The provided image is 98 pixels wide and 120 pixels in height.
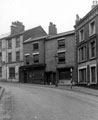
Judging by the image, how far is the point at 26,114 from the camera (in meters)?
10.9

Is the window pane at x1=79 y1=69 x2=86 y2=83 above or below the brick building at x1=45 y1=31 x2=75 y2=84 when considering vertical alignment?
below

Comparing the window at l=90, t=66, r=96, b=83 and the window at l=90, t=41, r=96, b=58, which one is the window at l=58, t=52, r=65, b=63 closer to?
the window at l=90, t=41, r=96, b=58

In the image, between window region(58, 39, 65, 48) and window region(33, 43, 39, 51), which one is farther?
window region(33, 43, 39, 51)

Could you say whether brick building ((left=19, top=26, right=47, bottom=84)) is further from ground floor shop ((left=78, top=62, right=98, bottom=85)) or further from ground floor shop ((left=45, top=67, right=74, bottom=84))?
ground floor shop ((left=78, top=62, right=98, bottom=85))

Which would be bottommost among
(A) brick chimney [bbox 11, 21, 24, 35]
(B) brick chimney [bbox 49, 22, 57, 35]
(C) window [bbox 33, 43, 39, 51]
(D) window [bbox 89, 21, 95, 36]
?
(C) window [bbox 33, 43, 39, 51]

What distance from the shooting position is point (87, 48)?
3016 centimetres

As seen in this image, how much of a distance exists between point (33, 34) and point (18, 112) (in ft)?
118

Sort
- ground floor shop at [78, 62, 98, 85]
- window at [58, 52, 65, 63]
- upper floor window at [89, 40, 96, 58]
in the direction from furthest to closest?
window at [58, 52, 65, 63] → upper floor window at [89, 40, 96, 58] → ground floor shop at [78, 62, 98, 85]

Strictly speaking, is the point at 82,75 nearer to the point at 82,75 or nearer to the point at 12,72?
the point at 82,75

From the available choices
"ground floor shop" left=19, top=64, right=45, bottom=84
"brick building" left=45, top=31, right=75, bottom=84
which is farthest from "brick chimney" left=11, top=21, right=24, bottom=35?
"brick building" left=45, top=31, right=75, bottom=84

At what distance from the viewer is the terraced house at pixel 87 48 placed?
27.8 metres

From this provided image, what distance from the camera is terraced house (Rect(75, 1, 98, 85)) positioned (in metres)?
27.8

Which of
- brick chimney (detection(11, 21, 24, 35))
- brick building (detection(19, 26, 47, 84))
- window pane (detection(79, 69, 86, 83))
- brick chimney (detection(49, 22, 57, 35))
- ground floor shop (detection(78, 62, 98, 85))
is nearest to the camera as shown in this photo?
ground floor shop (detection(78, 62, 98, 85))

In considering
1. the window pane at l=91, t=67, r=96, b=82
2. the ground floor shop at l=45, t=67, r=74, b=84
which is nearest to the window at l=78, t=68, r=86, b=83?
the ground floor shop at l=45, t=67, r=74, b=84
